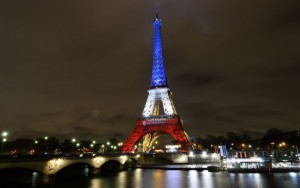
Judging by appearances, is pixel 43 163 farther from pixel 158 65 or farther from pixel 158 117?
pixel 158 65

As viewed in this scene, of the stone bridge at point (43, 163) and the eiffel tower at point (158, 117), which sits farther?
the eiffel tower at point (158, 117)

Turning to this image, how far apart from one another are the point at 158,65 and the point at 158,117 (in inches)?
906

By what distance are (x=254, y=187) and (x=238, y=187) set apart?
188 cm

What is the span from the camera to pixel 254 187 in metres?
31.2

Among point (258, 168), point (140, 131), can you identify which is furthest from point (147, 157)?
point (258, 168)

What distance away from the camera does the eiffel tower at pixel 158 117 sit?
74812mm

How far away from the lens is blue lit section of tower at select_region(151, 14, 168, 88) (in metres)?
93.6

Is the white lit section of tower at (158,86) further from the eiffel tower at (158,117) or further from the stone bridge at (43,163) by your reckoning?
the stone bridge at (43,163)

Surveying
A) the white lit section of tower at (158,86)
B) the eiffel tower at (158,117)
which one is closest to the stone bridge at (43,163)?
the eiffel tower at (158,117)

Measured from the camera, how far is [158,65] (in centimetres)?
9525

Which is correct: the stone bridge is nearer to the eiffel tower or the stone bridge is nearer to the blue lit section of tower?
the eiffel tower

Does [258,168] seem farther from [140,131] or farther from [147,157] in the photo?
[140,131]

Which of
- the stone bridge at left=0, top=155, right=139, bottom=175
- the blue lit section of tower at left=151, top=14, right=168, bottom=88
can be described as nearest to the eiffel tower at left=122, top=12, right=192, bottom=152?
the blue lit section of tower at left=151, top=14, right=168, bottom=88

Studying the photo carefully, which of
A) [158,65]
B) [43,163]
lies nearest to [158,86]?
[158,65]
